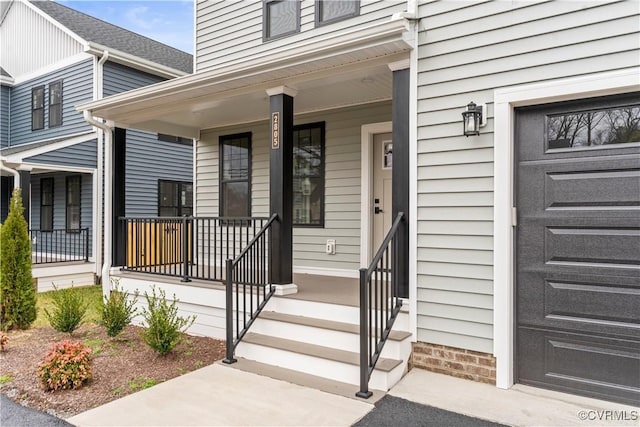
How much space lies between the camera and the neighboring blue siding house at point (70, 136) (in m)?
9.35

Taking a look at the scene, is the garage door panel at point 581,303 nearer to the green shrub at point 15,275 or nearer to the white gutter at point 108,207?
the white gutter at point 108,207

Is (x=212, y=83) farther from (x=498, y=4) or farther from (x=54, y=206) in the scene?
(x=54, y=206)

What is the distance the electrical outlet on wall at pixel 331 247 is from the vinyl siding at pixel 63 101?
7081 mm

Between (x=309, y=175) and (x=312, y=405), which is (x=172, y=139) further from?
(x=312, y=405)

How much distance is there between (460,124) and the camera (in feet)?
11.6

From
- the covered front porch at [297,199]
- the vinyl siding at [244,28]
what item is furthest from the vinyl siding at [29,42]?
the covered front porch at [297,199]

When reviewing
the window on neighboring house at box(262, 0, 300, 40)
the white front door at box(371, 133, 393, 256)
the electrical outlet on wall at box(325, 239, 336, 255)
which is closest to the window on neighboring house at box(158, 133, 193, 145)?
the window on neighboring house at box(262, 0, 300, 40)

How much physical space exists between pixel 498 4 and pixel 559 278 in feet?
7.34

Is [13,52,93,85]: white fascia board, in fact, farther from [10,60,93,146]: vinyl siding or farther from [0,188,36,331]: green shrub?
[0,188,36,331]: green shrub

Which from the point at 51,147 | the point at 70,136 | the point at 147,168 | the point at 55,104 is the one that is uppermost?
the point at 55,104

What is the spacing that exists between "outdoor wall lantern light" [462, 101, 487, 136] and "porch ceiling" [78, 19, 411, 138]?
2.64 feet

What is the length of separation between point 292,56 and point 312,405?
306 cm

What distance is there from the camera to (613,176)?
3.01 m

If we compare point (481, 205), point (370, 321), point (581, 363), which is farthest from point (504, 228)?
point (370, 321)
